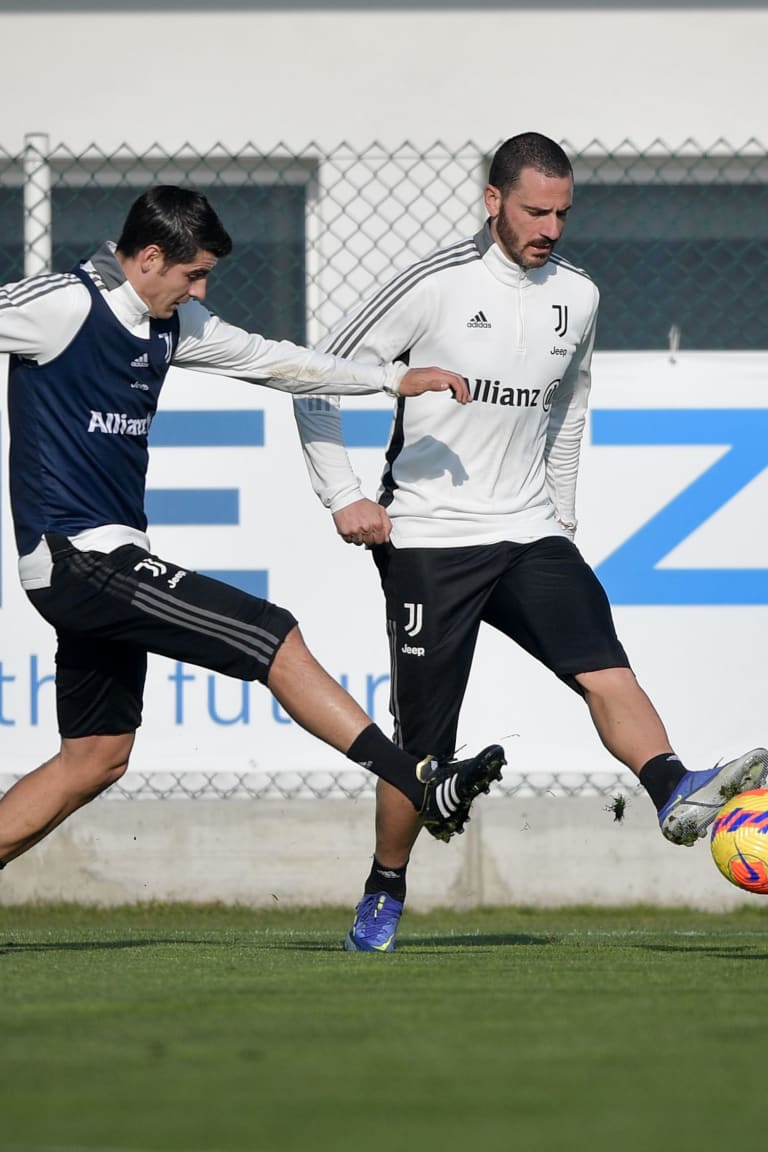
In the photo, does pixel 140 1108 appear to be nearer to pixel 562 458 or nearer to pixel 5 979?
pixel 5 979

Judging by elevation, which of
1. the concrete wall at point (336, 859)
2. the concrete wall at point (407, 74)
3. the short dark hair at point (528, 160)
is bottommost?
the concrete wall at point (336, 859)

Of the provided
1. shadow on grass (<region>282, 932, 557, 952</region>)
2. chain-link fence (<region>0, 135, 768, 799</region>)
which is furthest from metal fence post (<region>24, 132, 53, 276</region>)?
shadow on grass (<region>282, 932, 557, 952</region>)

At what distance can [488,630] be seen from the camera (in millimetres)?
8391

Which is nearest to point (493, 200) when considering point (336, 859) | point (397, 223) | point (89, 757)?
point (89, 757)

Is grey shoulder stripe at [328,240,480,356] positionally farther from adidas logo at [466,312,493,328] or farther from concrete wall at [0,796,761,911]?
concrete wall at [0,796,761,911]

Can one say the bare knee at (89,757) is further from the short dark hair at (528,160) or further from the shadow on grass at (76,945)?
the short dark hair at (528,160)

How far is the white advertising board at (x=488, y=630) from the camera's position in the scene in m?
8.31

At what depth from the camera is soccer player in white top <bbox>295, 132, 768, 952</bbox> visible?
231 inches

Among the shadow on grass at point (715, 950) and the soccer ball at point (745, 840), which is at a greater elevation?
the soccer ball at point (745, 840)

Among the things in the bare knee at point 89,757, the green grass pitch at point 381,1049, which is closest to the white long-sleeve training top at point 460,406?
the bare knee at point 89,757

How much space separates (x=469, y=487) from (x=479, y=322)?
49 centimetres

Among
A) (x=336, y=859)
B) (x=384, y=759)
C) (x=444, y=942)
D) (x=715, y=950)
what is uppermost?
(x=384, y=759)

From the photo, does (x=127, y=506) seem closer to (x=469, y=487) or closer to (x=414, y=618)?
(x=414, y=618)

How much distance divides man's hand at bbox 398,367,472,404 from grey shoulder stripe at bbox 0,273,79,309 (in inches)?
37.2
